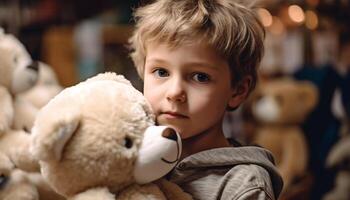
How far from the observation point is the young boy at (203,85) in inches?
32.7

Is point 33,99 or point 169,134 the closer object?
point 169,134

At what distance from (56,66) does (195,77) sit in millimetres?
1419

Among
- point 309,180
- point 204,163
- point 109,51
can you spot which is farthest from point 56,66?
point 204,163

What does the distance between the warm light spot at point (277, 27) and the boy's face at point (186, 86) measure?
160 centimetres

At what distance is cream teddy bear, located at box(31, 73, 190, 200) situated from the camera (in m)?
0.67

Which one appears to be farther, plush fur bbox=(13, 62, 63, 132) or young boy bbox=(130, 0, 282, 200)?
plush fur bbox=(13, 62, 63, 132)

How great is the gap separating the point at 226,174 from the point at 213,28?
0.22 metres

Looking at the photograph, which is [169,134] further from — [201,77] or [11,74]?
[11,74]

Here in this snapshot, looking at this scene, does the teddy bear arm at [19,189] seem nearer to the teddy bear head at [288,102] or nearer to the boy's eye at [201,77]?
the boy's eye at [201,77]

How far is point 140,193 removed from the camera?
0.71 meters

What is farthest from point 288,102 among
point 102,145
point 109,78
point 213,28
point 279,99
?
point 102,145

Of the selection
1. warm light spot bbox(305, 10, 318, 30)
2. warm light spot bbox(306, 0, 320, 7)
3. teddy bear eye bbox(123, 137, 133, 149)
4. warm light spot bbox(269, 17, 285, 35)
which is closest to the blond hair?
teddy bear eye bbox(123, 137, 133, 149)

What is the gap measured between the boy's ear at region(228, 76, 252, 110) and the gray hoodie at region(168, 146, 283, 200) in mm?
98

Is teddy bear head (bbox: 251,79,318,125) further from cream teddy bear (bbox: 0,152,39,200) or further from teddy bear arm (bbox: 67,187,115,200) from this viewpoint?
teddy bear arm (bbox: 67,187,115,200)
